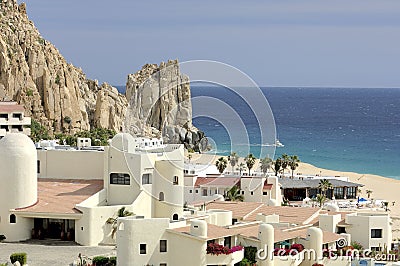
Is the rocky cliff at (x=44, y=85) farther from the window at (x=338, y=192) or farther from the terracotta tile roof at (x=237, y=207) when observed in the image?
the terracotta tile roof at (x=237, y=207)

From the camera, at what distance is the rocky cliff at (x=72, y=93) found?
10794 cm

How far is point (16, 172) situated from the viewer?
1817 inches

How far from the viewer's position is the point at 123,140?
47.9 m

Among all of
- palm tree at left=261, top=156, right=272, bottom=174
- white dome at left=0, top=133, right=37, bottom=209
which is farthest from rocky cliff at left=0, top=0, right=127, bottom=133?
white dome at left=0, top=133, right=37, bottom=209

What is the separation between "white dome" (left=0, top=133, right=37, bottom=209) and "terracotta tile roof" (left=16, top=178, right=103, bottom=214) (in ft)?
2.29

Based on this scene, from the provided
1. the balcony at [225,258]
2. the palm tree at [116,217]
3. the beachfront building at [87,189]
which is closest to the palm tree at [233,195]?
the beachfront building at [87,189]

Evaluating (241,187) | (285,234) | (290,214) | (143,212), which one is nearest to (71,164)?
(143,212)

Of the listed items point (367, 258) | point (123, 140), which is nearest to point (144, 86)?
point (123, 140)

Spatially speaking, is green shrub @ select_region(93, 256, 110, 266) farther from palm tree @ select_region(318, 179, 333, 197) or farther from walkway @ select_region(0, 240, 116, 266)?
palm tree @ select_region(318, 179, 333, 197)

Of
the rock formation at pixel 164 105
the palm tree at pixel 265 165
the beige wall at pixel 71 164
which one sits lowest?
the palm tree at pixel 265 165

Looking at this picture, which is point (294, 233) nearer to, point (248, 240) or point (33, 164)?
point (248, 240)

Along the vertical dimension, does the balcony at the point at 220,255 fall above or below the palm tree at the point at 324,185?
below

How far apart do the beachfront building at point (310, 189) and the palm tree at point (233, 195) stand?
39.5ft

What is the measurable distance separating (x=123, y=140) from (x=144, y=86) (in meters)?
81.5
